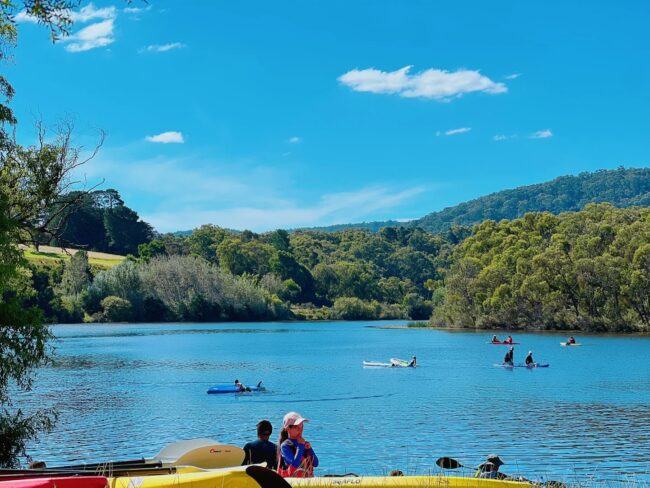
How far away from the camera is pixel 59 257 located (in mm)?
141375

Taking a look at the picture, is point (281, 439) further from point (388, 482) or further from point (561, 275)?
point (561, 275)

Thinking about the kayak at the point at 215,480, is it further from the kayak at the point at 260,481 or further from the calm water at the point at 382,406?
the calm water at the point at 382,406

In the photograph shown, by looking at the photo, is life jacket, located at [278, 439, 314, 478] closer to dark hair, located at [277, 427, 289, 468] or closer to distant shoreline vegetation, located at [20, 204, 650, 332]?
dark hair, located at [277, 427, 289, 468]

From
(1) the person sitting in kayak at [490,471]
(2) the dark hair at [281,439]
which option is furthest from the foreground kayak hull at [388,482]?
(1) the person sitting in kayak at [490,471]

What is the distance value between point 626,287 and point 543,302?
40.5ft

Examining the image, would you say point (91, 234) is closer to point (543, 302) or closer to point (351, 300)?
point (351, 300)

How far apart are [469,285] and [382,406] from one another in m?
75.7

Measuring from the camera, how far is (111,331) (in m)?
108

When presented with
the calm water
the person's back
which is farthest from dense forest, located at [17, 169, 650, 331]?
the person's back

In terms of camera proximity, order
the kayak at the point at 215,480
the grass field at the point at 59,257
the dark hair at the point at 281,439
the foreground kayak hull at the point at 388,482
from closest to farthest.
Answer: the kayak at the point at 215,480 < the foreground kayak hull at the point at 388,482 < the dark hair at the point at 281,439 < the grass field at the point at 59,257

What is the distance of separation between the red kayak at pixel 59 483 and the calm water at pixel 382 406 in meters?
8.10

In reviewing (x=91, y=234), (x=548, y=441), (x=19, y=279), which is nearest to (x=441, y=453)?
(x=548, y=441)

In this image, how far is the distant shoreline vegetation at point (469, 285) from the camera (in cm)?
9331

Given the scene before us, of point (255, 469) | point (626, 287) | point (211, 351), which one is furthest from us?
point (626, 287)
